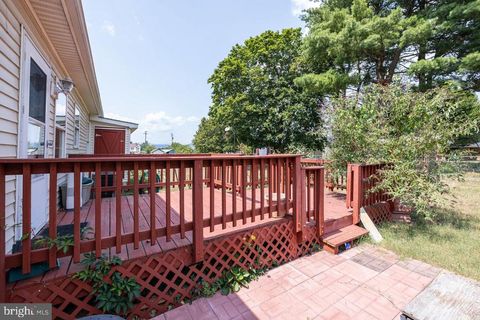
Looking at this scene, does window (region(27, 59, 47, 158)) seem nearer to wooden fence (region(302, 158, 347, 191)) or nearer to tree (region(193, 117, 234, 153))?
wooden fence (region(302, 158, 347, 191))

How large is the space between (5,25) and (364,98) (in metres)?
5.77

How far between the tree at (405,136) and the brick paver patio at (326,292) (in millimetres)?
1340

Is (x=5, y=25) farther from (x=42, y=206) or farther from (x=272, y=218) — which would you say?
(x=272, y=218)

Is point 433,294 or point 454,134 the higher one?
point 454,134

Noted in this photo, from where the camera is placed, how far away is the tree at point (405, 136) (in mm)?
3803

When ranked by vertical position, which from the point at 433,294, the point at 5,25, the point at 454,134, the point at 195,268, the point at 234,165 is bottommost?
the point at 195,268

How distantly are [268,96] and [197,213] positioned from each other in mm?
12783

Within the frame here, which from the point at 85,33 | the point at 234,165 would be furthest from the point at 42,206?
the point at 234,165

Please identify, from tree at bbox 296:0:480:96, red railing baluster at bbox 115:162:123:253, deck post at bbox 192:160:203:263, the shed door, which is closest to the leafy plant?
red railing baluster at bbox 115:162:123:253

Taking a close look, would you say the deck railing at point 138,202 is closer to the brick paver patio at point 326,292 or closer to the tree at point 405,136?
the brick paver patio at point 326,292

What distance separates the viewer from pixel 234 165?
262 cm

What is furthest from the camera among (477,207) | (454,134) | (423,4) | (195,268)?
(423,4)

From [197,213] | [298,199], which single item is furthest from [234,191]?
[298,199]

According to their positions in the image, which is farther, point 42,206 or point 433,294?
point 42,206
